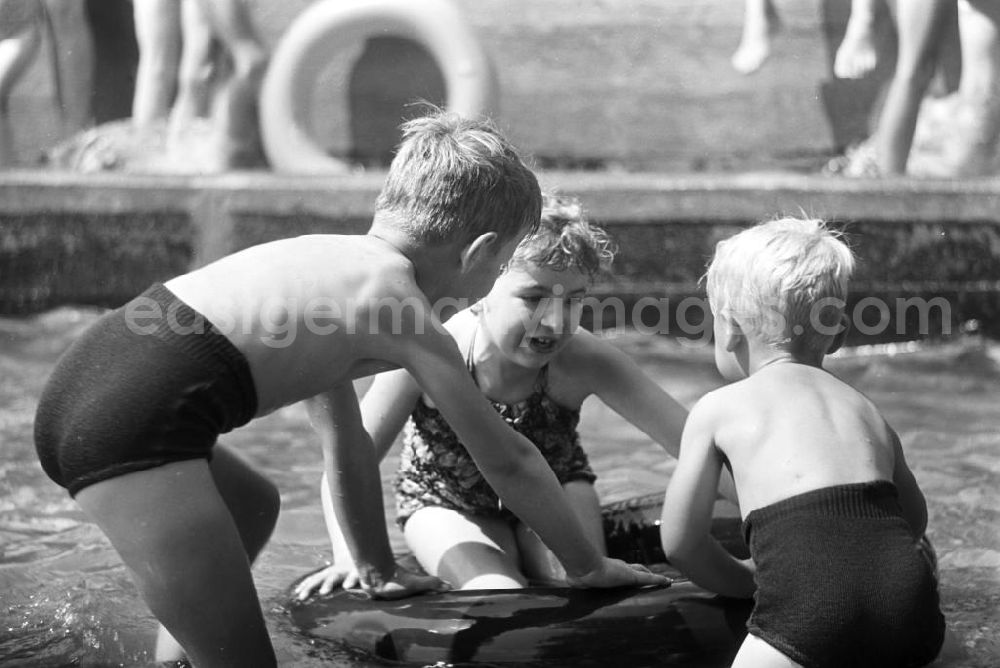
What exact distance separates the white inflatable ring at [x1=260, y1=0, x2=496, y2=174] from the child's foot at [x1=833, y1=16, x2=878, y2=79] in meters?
2.49

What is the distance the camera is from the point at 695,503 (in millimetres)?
2508

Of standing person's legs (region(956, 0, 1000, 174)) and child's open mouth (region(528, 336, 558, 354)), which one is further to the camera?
standing person's legs (region(956, 0, 1000, 174))

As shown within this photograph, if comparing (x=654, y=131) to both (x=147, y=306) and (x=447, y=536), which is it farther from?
(x=147, y=306)

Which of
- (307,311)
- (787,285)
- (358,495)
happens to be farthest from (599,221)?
(307,311)

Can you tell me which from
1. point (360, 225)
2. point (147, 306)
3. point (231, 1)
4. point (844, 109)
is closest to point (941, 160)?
point (844, 109)

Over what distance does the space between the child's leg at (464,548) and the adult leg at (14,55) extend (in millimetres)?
6562

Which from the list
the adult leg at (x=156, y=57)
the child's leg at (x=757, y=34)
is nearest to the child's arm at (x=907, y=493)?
the child's leg at (x=757, y=34)

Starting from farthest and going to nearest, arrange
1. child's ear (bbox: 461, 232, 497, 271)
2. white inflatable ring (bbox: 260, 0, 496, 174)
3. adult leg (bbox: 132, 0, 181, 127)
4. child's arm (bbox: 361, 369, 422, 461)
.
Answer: adult leg (bbox: 132, 0, 181, 127), white inflatable ring (bbox: 260, 0, 496, 174), child's arm (bbox: 361, 369, 422, 461), child's ear (bbox: 461, 232, 497, 271)

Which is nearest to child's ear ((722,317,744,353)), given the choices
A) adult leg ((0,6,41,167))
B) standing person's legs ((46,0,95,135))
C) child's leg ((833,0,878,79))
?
child's leg ((833,0,878,79))

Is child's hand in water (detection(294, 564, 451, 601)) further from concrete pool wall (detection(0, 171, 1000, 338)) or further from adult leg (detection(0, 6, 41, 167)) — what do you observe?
adult leg (detection(0, 6, 41, 167))

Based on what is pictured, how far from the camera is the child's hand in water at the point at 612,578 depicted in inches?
A: 104

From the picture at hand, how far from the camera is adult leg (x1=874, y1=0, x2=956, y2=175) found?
24.3ft

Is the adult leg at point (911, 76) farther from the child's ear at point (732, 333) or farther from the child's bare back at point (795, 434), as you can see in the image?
the child's bare back at point (795, 434)

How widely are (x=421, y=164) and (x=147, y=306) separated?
0.58 meters
